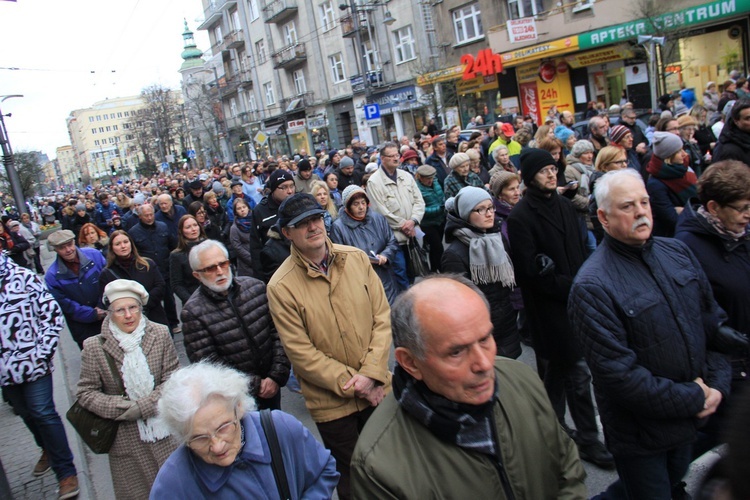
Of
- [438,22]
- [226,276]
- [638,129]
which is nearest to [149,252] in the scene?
[226,276]

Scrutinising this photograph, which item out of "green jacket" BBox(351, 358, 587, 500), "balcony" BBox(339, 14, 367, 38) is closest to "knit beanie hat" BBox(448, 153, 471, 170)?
"green jacket" BBox(351, 358, 587, 500)

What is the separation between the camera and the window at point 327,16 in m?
38.9

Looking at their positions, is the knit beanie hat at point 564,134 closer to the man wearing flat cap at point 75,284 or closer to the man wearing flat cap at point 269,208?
the man wearing flat cap at point 269,208

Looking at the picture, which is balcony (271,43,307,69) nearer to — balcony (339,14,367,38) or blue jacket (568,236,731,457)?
balcony (339,14,367,38)

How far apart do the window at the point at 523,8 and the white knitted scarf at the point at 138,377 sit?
2467cm

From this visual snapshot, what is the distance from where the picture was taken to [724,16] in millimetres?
18438

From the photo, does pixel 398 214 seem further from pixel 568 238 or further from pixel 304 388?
pixel 304 388

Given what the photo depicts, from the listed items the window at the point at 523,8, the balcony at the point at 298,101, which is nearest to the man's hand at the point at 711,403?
the window at the point at 523,8

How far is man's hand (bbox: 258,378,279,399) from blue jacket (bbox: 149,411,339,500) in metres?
1.20

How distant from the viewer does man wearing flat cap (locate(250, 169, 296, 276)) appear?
6566mm

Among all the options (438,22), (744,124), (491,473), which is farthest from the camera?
(438,22)

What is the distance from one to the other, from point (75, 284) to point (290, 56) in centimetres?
4011

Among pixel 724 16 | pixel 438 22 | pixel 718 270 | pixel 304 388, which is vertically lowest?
pixel 304 388

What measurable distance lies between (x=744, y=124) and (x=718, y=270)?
2.89 meters
